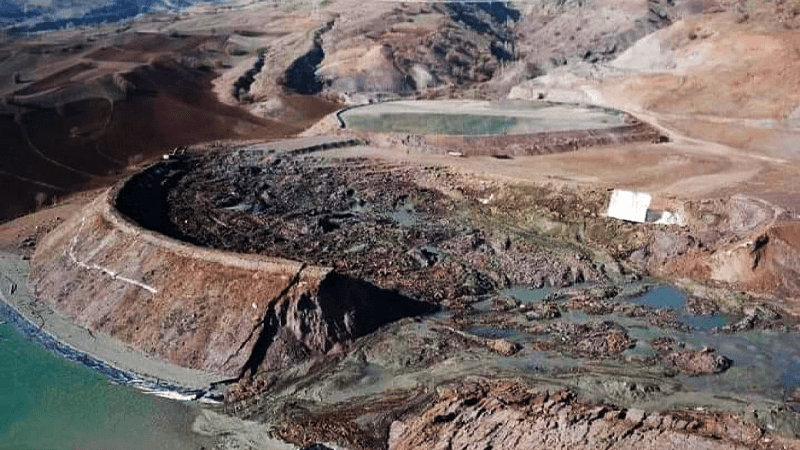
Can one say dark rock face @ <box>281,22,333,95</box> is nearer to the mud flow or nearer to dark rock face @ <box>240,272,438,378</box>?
the mud flow

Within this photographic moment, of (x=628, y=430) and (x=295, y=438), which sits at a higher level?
(x=628, y=430)

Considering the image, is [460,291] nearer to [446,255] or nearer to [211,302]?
[446,255]

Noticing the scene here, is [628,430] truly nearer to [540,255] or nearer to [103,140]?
[540,255]

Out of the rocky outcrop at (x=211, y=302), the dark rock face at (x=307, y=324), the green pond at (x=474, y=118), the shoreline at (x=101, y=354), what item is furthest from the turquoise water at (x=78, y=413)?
the green pond at (x=474, y=118)

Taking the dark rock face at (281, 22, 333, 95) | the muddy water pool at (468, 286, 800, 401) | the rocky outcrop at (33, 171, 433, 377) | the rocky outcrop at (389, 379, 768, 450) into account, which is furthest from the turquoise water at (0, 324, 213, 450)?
the dark rock face at (281, 22, 333, 95)

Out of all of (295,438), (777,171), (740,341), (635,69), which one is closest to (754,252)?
(740,341)

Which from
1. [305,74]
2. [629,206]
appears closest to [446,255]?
[629,206]

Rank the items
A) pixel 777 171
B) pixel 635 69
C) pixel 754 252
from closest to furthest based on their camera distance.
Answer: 1. pixel 754 252
2. pixel 777 171
3. pixel 635 69
